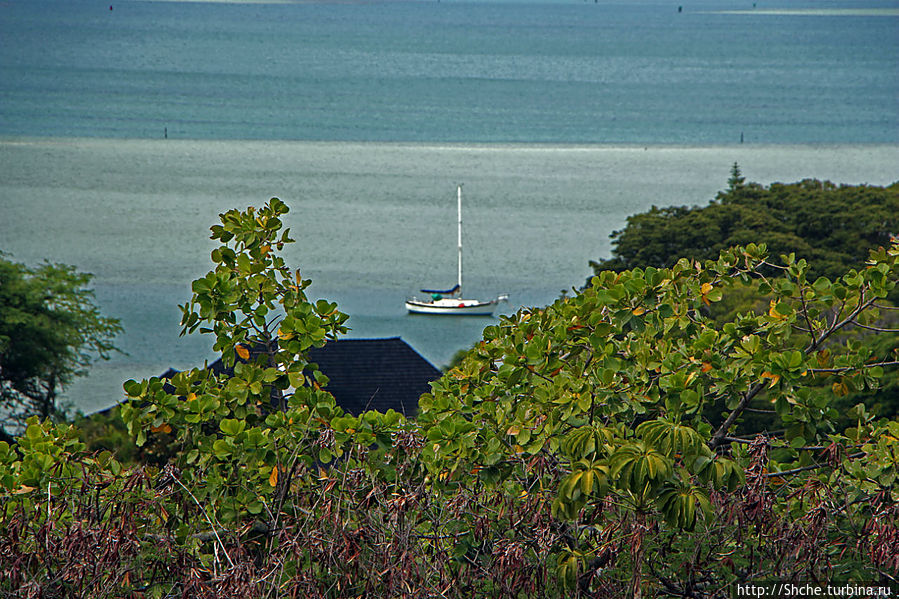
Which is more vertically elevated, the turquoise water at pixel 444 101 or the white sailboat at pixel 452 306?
the turquoise water at pixel 444 101

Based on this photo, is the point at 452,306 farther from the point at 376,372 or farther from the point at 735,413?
the point at 735,413

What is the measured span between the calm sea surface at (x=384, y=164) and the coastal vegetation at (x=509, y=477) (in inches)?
1407

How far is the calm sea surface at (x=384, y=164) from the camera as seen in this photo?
5781 centimetres

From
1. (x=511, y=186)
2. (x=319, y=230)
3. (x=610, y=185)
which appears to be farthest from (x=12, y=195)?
(x=610, y=185)

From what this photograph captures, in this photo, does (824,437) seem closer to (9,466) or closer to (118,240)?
(9,466)

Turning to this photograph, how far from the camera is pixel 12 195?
83.8 meters

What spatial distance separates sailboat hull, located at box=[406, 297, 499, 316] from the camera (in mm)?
51875

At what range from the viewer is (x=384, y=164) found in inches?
3728

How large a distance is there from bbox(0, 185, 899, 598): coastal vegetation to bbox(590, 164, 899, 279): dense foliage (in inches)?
1298

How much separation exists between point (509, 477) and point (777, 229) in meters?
38.2

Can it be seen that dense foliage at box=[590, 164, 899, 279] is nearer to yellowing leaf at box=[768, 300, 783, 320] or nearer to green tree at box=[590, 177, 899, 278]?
green tree at box=[590, 177, 899, 278]

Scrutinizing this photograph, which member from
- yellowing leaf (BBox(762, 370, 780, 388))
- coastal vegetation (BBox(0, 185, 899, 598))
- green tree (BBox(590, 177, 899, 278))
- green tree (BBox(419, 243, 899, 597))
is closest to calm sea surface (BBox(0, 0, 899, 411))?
green tree (BBox(590, 177, 899, 278))

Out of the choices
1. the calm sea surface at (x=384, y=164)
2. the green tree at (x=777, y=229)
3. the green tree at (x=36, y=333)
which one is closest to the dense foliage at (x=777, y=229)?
the green tree at (x=777, y=229)

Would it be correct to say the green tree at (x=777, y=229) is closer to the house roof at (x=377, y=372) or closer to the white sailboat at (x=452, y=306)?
the white sailboat at (x=452, y=306)
